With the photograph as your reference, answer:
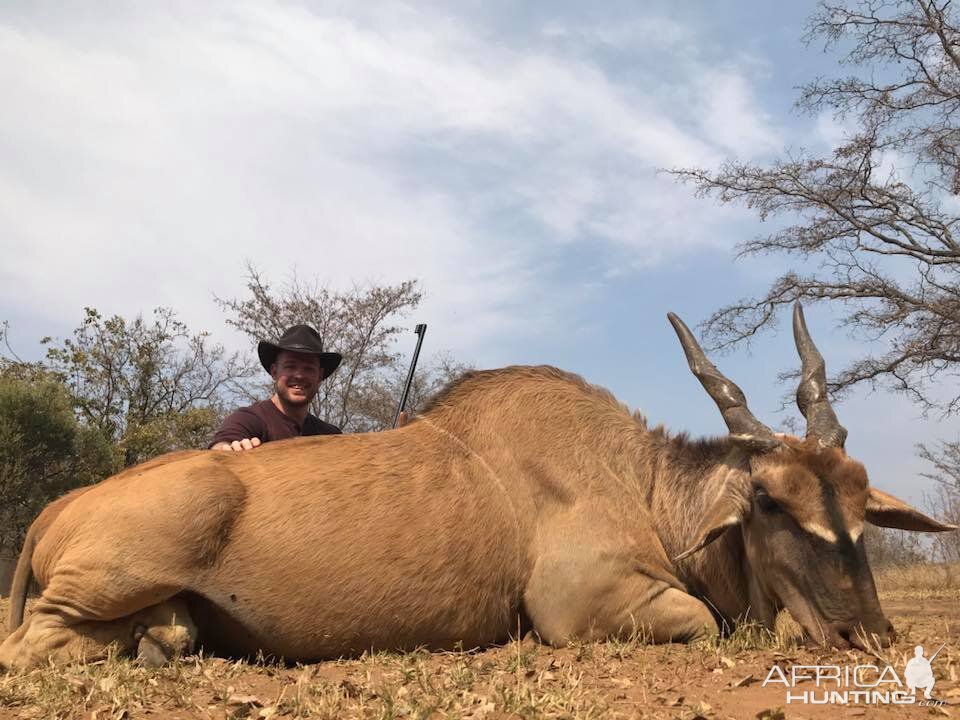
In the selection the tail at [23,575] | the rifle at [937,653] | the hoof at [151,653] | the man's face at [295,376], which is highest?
the man's face at [295,376]

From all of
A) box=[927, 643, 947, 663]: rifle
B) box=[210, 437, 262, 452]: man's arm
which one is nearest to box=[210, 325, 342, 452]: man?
box=[210, 437, 262, 452]: man's arm

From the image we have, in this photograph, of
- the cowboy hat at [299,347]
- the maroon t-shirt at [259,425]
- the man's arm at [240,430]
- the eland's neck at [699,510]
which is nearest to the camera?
the eland's neck at [699,510]

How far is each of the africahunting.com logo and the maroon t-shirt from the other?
4256mm

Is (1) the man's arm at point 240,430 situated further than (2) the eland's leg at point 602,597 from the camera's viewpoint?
Yes

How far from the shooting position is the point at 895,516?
4.74 metres

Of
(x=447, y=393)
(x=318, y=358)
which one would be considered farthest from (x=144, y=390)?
(x=447, y=393)

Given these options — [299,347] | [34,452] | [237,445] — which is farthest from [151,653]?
[34,452]

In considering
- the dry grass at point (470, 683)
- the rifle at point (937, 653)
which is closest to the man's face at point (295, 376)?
the dry grass at point (470, 683)

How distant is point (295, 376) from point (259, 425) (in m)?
0.54

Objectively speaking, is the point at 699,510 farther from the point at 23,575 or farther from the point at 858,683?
the point at 23,575

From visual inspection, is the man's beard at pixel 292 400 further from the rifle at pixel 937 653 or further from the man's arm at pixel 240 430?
the rifle at pixel 937 653

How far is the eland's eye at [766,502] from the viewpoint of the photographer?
453 centimetres

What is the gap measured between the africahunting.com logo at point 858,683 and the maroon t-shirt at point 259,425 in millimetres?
4256

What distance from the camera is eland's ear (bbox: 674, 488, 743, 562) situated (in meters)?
4.55
